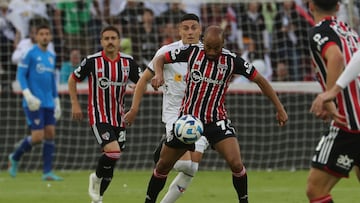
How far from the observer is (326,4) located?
7.33 meters

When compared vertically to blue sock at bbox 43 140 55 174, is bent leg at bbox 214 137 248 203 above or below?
above

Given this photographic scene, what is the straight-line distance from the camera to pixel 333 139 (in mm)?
7289

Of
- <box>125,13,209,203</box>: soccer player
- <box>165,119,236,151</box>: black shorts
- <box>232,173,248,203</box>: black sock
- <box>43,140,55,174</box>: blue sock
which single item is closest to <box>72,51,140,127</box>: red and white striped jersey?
<box>125,13,209,203</box>: soccer player

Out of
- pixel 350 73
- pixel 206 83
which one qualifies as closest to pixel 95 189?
pixel 206 83

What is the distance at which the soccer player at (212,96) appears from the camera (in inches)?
376

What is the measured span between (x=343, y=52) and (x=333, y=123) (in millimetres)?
529

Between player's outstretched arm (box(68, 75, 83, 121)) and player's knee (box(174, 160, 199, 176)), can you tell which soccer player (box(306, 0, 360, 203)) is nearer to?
player's knee (box(174, 160, 199, 176))

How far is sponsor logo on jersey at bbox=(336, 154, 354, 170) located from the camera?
722 cm

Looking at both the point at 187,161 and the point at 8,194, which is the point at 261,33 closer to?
the point at 8,194

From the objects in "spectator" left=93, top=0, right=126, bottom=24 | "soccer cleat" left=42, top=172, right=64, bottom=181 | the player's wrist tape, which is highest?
"spectator" left=93, top=0, right=126, bottom=24

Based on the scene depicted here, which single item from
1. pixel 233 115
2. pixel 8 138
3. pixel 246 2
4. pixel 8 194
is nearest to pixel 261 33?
pixel 246 2

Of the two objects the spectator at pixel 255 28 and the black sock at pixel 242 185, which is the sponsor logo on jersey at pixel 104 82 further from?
the spectator at pixel 255 28

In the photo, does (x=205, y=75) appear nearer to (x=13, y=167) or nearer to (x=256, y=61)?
(x=13, y=167)

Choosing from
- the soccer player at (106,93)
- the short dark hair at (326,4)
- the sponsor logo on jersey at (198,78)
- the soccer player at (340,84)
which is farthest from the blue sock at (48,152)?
the soccer player at (340,84)
